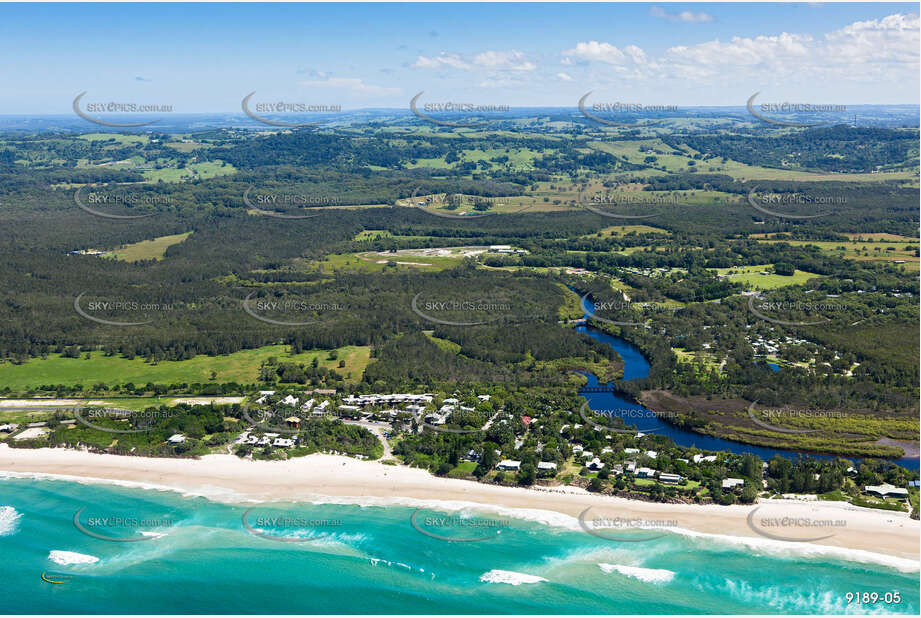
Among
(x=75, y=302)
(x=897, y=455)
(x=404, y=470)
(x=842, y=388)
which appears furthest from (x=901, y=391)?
(x=75, y=302)

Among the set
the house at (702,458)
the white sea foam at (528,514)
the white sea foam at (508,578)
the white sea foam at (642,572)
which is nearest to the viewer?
the white sea foam at (642,572)

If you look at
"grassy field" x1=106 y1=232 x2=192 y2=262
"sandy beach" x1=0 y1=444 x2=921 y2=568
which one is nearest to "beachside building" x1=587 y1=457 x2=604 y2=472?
"sandy beach" x1=0 y1=444 x2=921 y2=568

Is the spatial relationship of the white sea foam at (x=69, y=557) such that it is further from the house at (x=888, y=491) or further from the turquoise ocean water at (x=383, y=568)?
the house at (x=888, y=491)

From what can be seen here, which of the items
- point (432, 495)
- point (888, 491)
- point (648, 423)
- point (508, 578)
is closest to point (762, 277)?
point (648, 423)

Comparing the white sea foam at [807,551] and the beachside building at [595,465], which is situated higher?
the beachside building at [595,465]

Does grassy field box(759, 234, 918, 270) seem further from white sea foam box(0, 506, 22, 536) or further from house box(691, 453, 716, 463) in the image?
white sea foam box(0, 506, 22, 536)

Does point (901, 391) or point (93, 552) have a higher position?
point (901, 391)

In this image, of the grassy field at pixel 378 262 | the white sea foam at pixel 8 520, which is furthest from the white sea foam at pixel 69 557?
the grassy field at pixel 378 262

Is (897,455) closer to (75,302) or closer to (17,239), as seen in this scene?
(75,302)
